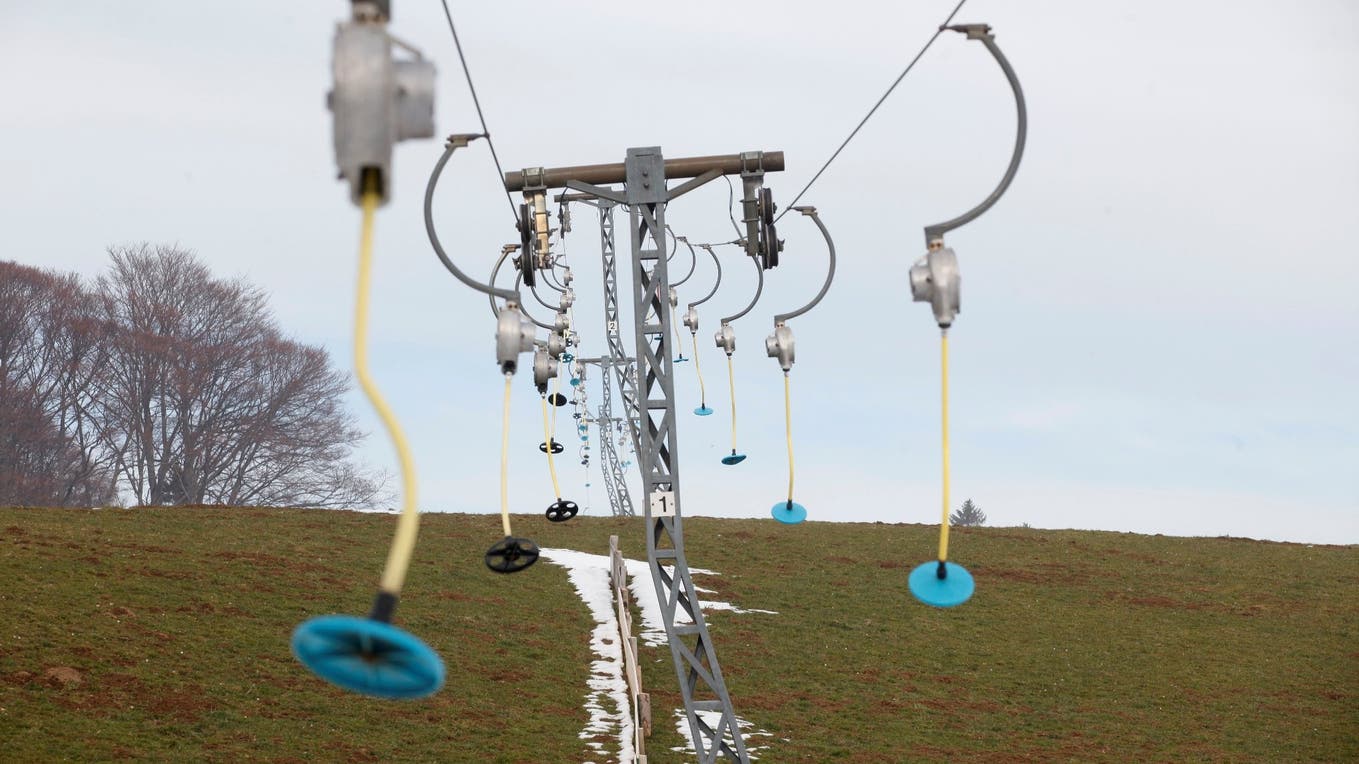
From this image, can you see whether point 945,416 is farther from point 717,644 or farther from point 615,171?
point 717,644

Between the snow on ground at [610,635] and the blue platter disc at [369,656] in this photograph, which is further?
the snow on ground at [610,635]

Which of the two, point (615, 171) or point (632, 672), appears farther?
point (632, 672)

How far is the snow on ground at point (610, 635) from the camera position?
16.9 metres

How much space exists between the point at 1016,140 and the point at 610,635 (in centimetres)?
1646

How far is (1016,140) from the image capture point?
6.00 m

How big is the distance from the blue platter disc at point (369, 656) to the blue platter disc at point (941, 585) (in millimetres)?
2336

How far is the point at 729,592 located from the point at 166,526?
35.1 ft

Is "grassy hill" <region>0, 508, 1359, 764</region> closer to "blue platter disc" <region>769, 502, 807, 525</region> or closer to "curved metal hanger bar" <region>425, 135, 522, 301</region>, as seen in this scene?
"blue platter disc" <region>769, 502, 807, 525</region>

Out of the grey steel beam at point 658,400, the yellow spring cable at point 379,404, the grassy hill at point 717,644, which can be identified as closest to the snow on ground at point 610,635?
the grassy hill at point 717,644

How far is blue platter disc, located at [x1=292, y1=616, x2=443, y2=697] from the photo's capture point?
3.36 meters

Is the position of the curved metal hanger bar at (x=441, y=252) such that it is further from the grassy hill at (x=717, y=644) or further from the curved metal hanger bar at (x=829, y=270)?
the grassy hill at (x=717, y=644)

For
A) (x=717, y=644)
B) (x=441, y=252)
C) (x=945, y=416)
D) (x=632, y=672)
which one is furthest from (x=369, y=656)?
(x=717, y=644)

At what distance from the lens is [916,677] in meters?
20.8

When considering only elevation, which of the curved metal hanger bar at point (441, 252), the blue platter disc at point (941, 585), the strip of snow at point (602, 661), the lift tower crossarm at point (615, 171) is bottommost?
the strip of snow at point (602, 661)
